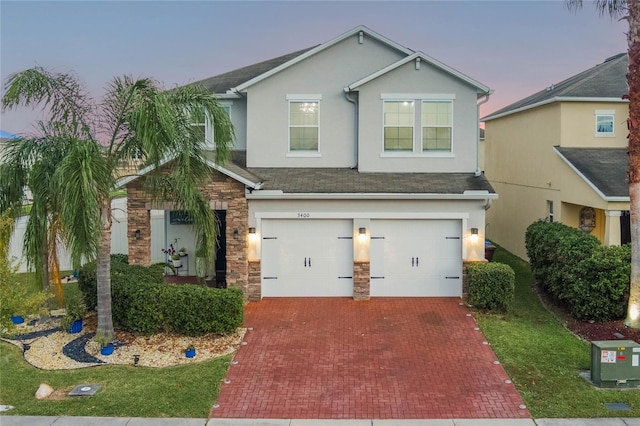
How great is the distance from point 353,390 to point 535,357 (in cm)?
Result: 407

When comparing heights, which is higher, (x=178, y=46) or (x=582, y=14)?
(x=178, y=46)

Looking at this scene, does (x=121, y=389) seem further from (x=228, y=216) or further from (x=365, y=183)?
(x=365, y=183)

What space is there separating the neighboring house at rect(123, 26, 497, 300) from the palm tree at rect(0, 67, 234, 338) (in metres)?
3.17

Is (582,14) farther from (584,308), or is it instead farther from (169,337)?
(169,337)

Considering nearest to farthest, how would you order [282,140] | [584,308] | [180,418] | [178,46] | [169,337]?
1. [180,418]
2. [169,337]
3. [584,308]
4. [282,140]
5. [178,46]

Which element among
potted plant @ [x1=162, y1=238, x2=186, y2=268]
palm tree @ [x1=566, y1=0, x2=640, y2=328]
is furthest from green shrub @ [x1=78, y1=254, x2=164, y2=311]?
palm tree @ [x1=566, y1=0, x2=640, y2=328]

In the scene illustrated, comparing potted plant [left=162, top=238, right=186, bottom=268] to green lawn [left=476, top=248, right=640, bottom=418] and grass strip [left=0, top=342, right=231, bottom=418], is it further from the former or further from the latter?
green lawn [left=476, top=248, right=640, bottom=418]

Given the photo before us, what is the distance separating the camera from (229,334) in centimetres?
1177

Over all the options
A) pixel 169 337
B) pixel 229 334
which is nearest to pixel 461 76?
pixel 229 334

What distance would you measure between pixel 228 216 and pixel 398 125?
592cm

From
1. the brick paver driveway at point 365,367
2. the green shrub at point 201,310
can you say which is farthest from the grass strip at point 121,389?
the green shrub at point 201,310

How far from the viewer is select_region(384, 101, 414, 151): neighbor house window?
1585 cm

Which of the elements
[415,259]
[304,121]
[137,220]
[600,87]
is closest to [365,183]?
[415,259]

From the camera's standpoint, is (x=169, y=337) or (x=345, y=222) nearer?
(x=169, y=337)
